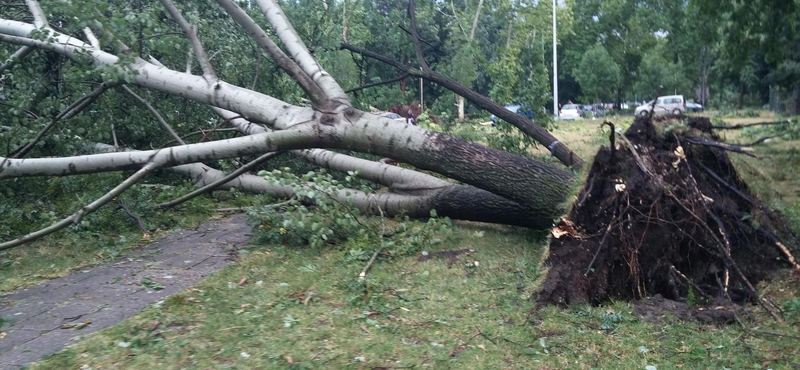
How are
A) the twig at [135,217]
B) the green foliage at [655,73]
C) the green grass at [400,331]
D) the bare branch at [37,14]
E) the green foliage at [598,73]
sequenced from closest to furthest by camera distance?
the green grass at [400,331]
the bare branch at [37,14]
the twig at [135,217]
the green foliage at [598,73]
the green foliage at [655,73]

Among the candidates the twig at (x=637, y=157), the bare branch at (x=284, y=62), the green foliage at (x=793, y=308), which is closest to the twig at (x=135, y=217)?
the bare branch at (x=284, y=62)

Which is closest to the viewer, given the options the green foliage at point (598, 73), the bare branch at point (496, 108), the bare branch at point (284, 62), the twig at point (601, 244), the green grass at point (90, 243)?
the twig at point (601, 244)

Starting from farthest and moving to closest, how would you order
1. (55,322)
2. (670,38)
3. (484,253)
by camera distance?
1. (670,38)
2. (484,253)
3. (55,322)

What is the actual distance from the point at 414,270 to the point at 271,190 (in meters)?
3.20

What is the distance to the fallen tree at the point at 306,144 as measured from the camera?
628cm

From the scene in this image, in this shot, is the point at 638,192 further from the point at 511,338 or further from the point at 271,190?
the point at 271,190

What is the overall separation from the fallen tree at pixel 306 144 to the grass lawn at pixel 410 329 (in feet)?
2.79

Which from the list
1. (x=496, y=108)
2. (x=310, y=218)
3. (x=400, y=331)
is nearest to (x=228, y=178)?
(x=310, y=218)

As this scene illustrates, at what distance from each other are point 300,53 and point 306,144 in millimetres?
1146

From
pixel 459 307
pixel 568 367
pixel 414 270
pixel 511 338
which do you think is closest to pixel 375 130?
pixel 414 270

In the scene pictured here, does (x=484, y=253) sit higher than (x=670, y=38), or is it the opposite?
(x=670, y=38)

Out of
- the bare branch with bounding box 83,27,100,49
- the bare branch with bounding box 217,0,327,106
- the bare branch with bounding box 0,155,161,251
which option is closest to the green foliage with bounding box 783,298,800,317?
the bare branch with bounding box 217,0,327,106

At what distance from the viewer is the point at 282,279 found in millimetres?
5484

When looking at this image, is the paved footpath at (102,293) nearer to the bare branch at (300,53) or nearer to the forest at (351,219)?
the forest at (351,219)
